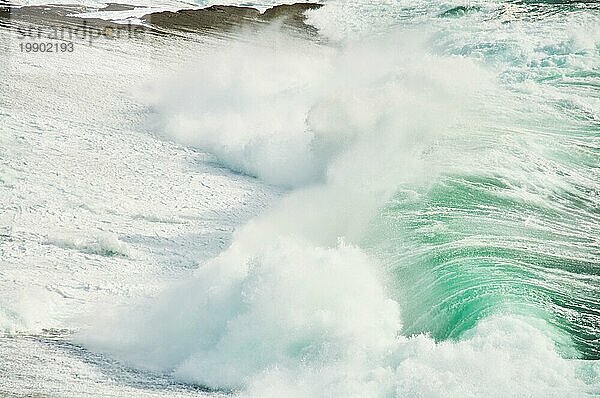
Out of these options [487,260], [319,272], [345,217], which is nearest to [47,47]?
[345,217]

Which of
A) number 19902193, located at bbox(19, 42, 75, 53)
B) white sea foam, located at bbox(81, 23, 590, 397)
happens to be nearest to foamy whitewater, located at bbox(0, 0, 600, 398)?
white sea foam, located at bbox(81, 23, 590, 397)

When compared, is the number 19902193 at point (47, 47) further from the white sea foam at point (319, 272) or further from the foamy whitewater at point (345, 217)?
the white sea foam at point (319, 272)

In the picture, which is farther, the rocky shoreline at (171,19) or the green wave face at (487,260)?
the rocky shoreline at (171,19)

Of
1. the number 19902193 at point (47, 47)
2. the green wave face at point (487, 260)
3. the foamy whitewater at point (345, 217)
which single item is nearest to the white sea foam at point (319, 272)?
the foamy whitewater at point (345, 217)

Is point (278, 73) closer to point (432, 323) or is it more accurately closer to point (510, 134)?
point (510, 134)

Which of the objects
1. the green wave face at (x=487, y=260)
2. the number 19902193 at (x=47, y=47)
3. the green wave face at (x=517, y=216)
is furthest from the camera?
the number 19902193 at (x=47, y=47)

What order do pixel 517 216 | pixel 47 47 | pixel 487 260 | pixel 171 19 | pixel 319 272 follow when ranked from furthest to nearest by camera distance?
pixel 171 19, pixel 47 47, pixel 517 216, pixel 487 260, pixel 319 272

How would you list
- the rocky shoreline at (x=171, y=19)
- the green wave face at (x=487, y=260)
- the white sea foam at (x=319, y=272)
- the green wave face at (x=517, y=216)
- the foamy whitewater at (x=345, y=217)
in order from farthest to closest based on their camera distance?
the rocky shoreline at (x=171, y=19) → the green wave face at (x=517, y=216) → the green wave face at (x=487, y=260) → the foamy whitewater at (x=345, y=217) → the white sea foam at (x=319, y=272)

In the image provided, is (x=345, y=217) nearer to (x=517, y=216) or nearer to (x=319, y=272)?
(x=517, y=216)
